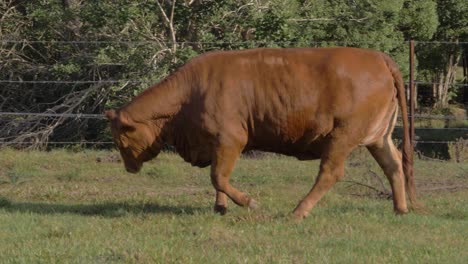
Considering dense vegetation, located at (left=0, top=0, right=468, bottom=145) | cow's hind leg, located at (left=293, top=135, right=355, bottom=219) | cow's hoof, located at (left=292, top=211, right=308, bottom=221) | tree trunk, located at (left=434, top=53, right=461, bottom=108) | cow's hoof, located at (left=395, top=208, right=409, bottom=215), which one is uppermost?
cow's hind leg, located at (left=293, top=135, right=355, bottom=219)

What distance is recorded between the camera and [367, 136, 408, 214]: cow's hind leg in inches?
380

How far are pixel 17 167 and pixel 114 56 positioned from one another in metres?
4.30

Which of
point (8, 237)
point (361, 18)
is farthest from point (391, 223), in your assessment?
point (361, 18)

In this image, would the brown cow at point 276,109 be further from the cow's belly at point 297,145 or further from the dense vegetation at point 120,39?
the dense vegetation at point 120,39

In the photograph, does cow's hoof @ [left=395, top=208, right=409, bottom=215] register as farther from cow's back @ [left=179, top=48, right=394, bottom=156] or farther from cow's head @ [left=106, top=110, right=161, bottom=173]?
cow's head @ [left=106, top=110, right=161, bottom=173]

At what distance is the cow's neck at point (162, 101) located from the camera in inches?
375

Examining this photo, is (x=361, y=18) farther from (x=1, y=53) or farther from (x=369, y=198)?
(x=369, y=198)

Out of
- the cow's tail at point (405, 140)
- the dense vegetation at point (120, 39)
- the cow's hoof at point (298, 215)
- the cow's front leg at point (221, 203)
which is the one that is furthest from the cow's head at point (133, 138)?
the dense vegetation at point (120, 39)

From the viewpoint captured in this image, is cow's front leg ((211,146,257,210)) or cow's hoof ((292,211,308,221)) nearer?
cow's hoof ((292,211,308,221))

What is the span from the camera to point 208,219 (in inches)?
348

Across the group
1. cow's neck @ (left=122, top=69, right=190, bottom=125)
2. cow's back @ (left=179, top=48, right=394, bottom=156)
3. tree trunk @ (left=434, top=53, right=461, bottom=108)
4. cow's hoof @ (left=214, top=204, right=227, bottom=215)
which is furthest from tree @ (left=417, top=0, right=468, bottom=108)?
cow's neck @ (left=122, top=69, right=190, bottom=125)

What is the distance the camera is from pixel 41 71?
65.9 feet

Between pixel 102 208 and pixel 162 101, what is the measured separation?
4.98 ft

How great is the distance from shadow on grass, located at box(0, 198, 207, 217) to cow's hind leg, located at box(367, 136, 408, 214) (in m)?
1.97
